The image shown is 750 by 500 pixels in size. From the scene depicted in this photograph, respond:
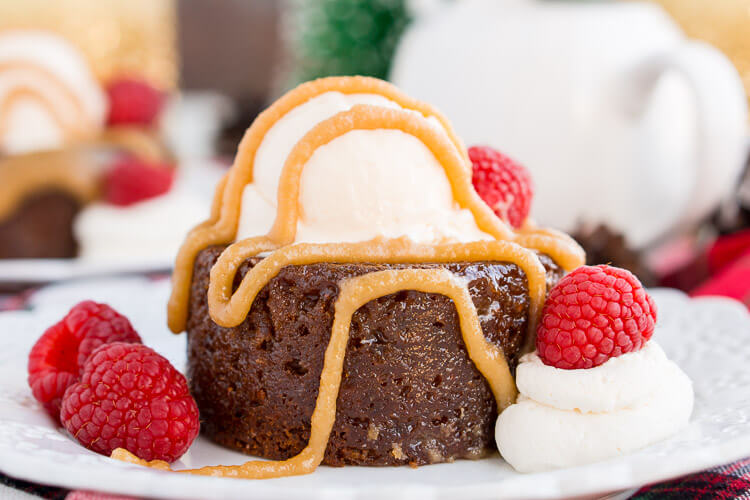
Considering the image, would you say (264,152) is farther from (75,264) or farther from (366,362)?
(75,264)

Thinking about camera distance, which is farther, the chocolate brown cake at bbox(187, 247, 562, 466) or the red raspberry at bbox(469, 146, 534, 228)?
the red raspberry at bbox(469, 146, 534, 228)

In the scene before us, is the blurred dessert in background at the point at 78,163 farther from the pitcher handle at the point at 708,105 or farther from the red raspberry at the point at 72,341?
the pitcher handle at the point at 708,105

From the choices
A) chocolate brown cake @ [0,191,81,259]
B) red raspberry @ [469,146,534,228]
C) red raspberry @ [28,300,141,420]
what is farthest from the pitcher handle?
chocolate brown cake @ [0,191,81,259]

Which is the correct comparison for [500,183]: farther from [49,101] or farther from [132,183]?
[49,101]

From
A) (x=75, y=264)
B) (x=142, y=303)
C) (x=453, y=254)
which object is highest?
(x=453, y=254)

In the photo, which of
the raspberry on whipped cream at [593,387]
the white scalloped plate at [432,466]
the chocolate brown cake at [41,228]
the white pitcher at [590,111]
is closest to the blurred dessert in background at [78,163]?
the chocolate brown cake at [41,228]

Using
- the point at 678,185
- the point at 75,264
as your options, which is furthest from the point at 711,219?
the point at 75,264

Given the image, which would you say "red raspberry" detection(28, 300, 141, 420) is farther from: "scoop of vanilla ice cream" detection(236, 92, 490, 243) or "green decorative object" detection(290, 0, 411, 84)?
"green decorative object" detection(290, 0, 411, 84)

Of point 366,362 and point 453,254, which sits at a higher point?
point 453,254
